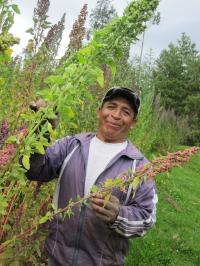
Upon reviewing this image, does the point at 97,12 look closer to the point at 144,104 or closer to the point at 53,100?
the point at 144,104

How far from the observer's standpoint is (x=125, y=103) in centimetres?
333

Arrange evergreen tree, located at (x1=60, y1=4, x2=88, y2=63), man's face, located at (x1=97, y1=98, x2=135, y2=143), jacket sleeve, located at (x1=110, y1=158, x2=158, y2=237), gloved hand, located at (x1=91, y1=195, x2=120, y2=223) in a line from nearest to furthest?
gloved hand, located at (x1=91, y1=195, x2=120, y2=223)
jacket sleeve, located at (x1=110, y1=158, x2=158, y2=237)
man's face, located at (x1=97, y1=98, x2=135, y2=143)
evergreen tree, located at (x1=60, y1=4, x2=88, y2=63)

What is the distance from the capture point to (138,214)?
2.86 meters

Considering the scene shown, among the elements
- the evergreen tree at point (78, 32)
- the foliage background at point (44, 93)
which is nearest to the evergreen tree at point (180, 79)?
the foliage background at point (44, 93)

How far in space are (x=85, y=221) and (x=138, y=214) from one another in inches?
12.5

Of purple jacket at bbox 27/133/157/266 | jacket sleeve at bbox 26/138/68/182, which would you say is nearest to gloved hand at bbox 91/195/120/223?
purple jacket at bbox 27/133/157/266

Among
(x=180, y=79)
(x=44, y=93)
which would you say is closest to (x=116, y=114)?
(x=44, y=93)

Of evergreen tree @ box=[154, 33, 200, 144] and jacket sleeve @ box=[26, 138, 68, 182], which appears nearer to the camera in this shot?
jacket sleeve @ box=[26, 138, 68, 182]

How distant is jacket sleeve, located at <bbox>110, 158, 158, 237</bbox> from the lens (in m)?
2.73

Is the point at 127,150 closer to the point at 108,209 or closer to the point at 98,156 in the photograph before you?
the point at 98,156

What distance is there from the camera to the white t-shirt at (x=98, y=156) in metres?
3.03

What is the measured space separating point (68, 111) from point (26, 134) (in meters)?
0.21

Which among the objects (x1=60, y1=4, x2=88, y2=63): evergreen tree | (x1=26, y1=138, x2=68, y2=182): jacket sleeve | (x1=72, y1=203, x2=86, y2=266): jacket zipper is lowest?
(x1=72, y1=203, x2=86, y2=266): jacket zipper

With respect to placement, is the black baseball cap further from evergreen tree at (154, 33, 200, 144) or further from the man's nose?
evergreen tree at (154, 33, 200, 144)
